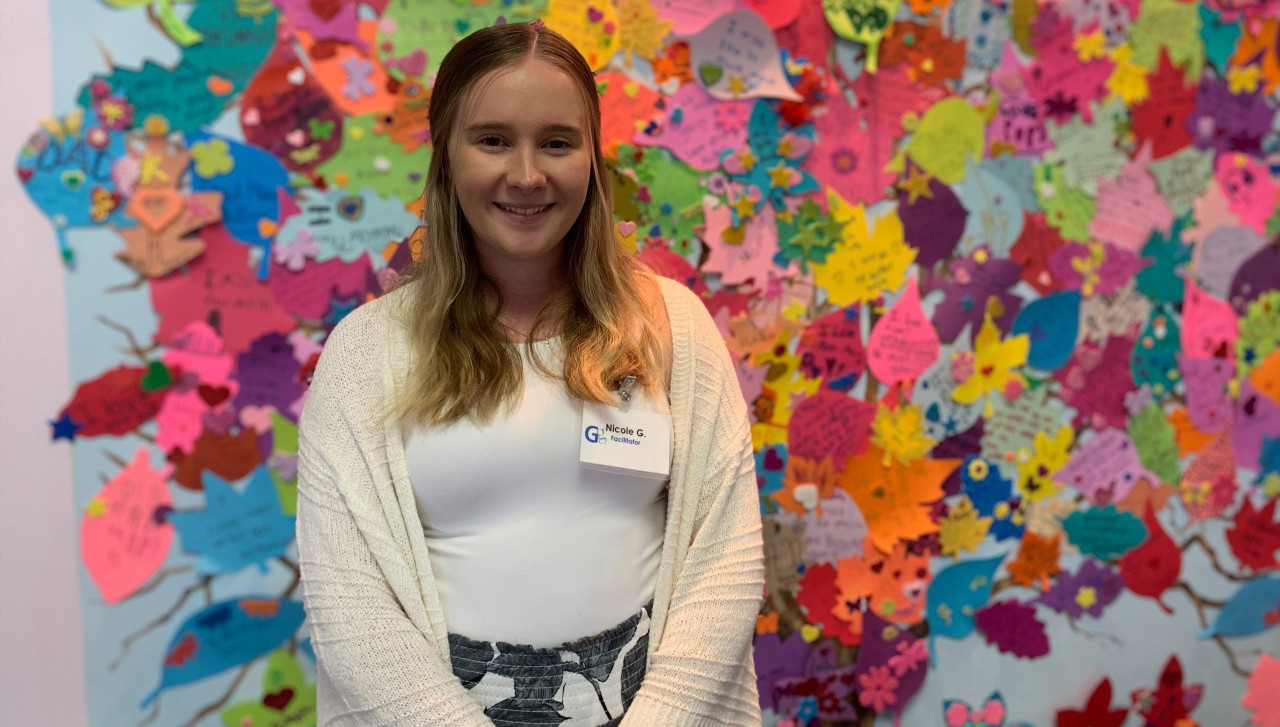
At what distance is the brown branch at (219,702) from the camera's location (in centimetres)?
180

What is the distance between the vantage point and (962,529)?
6.84 feet

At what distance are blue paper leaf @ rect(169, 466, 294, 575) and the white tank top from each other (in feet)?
1.87

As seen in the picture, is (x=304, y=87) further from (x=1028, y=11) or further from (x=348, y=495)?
(x=1028, y=11)

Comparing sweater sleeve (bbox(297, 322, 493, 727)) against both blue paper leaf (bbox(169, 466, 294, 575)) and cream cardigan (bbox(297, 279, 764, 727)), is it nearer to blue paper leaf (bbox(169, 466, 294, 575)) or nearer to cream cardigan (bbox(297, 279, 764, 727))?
cream cardigan (bbox(297, 279, 764, 727))

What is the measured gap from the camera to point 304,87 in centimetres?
173

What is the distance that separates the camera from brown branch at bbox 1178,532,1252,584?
224 cm

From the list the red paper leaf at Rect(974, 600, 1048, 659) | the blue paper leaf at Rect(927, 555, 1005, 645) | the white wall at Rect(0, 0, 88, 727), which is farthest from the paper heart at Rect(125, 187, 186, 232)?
the red paper leaf at Rect(974, 600, 1048, 659)

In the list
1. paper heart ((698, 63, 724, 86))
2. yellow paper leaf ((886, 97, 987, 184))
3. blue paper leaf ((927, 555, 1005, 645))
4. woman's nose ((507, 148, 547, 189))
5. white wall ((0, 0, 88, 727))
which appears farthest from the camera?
blue paper leaf ((927, 555, 1005, 645))

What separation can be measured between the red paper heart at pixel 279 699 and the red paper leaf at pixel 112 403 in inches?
21.6

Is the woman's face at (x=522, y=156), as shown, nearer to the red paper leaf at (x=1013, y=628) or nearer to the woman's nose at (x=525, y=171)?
the woman's nose at (x=525, y=171)

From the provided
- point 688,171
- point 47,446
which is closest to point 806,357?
point 688,171

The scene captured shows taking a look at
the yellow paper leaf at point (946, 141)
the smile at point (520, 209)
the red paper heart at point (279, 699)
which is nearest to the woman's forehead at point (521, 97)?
the smile at point (520, 209)

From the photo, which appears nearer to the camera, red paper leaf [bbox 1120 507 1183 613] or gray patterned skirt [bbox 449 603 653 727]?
gray patterned skirt [bbox 449 603 653 727]

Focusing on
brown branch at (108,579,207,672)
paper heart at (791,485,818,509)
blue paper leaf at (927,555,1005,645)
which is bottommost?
blue paper leaf at (927,555,1005,645)
